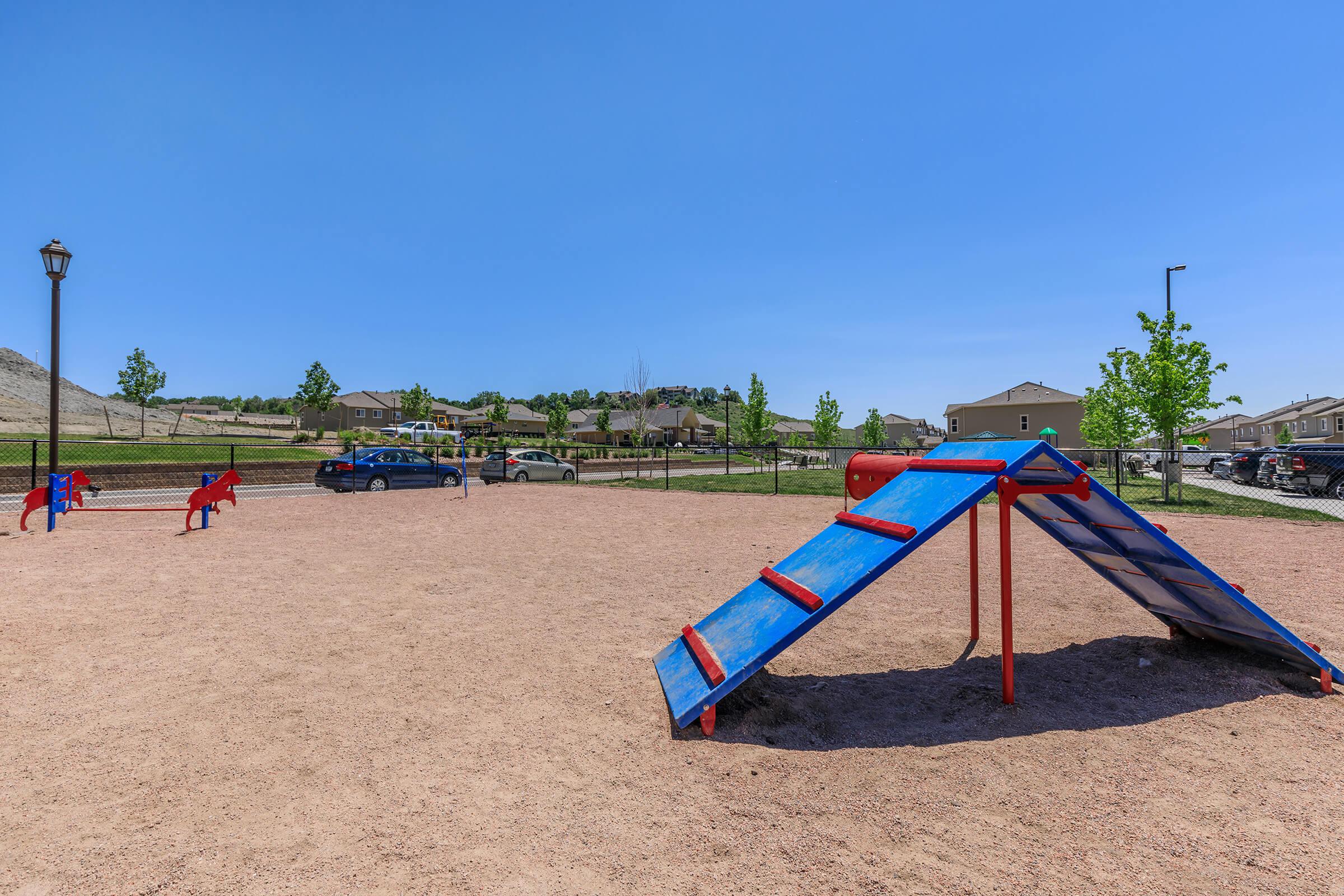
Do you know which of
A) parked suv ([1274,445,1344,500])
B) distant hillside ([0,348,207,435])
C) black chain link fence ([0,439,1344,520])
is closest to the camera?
black chain link fence ([0,439,1344,520])

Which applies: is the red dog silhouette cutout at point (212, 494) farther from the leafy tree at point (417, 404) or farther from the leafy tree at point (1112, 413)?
the leafy tree at point (417, 404)

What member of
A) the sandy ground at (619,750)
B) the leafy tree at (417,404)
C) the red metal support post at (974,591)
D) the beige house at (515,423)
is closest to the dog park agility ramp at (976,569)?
the red metal support post at (974,591)

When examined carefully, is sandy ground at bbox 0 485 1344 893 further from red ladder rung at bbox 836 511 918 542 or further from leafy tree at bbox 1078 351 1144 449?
leafy tree at bbox 1078 351 1144 449

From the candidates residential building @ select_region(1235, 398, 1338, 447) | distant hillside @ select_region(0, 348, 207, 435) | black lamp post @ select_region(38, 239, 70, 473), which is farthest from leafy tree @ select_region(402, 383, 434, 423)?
residential building @ select_region(1235, 398, 1338, 447)

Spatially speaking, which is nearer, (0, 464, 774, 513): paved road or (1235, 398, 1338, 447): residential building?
(0, 464, 774, 513): paved road

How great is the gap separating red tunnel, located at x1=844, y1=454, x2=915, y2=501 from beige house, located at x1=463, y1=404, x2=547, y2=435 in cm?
7340

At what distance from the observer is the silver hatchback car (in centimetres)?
2411

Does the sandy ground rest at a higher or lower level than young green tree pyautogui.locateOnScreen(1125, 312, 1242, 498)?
lower

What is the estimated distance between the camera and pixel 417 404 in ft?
209

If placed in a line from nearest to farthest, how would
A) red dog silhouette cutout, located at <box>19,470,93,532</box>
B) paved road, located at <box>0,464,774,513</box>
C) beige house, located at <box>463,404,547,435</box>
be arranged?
red dog silhouette cutout, located at <box>19,470,93,532</box> < paved road, located at <box>0,464,774,513</box> < beige house, located at <box>463,404,547,435</box>

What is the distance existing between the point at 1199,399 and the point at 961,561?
14.3 metres

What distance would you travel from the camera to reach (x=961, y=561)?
29.8 ft

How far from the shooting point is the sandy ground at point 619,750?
2547 mm

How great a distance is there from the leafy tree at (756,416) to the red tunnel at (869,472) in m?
49.6
